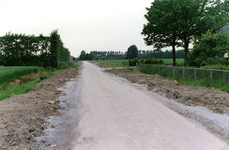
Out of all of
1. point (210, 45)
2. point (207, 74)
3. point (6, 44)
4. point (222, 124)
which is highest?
point (6, 44)

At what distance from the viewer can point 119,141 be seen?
14.0 ft

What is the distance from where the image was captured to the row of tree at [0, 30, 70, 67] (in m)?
25.8

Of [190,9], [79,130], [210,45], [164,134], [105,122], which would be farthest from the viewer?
[190,9]

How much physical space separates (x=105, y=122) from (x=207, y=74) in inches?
367

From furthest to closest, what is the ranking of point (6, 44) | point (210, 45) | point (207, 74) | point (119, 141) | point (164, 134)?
point (6, 44), point (210, 45), point (207, 74), point (164, 134), point (119, 141)

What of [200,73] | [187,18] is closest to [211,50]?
[200,73]

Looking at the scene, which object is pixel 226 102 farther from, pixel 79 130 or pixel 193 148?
pixel 79 130

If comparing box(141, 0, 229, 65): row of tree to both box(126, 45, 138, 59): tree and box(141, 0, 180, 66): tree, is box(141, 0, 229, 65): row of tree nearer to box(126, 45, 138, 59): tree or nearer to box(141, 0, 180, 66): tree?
box(141, 0, 180, 66): tree

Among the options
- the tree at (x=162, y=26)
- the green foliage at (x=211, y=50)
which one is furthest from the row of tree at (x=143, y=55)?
the green foliage at (x=211, y=50)

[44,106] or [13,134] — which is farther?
[44,106]

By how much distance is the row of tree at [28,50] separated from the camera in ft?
84.8

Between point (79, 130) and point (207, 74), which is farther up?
point (207, 74)

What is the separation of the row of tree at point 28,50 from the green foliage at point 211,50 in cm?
2028

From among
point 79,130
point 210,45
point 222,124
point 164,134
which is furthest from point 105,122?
point 210,45
